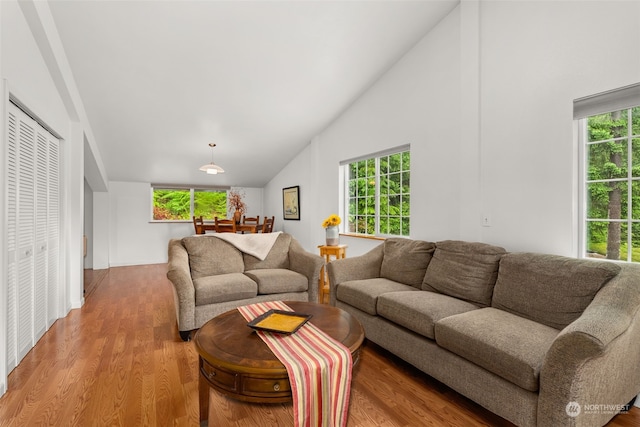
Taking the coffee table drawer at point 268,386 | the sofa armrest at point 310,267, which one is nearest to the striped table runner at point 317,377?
the coffee table drawer at point 268,386

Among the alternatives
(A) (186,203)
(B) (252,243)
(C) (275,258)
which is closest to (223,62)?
(B) (252,243)

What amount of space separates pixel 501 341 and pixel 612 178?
1.41m

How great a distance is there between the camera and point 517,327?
178cm

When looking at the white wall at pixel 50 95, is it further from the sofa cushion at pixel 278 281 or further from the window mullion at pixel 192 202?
the window mullion at pixel 192 202

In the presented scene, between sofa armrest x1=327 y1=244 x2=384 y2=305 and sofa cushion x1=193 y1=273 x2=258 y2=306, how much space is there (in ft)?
2.39

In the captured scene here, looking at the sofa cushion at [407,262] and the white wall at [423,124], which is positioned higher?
the white wall at [423,124]

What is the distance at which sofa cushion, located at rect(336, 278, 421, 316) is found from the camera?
2561 millimetres

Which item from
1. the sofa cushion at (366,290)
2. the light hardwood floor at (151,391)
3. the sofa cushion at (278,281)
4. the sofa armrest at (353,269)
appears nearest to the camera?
the light hardwood floor at (151,391)

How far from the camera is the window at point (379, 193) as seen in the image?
3.79 m

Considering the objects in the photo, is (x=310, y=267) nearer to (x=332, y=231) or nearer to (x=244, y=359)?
(x=332, y=231)

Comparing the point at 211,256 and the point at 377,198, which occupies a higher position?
the point at 377,198

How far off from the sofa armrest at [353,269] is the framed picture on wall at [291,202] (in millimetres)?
2972

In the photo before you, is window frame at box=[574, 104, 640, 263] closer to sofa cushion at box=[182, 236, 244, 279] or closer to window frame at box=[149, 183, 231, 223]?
sofa cushion at box=[182, 236, 244, 279]

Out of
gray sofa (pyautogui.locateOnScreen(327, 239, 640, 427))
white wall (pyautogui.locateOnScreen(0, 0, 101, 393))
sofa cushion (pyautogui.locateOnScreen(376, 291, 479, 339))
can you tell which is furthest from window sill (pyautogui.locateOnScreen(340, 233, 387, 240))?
white wall (pyautogui.locateOnScreen(0, 0, 101, 393))
